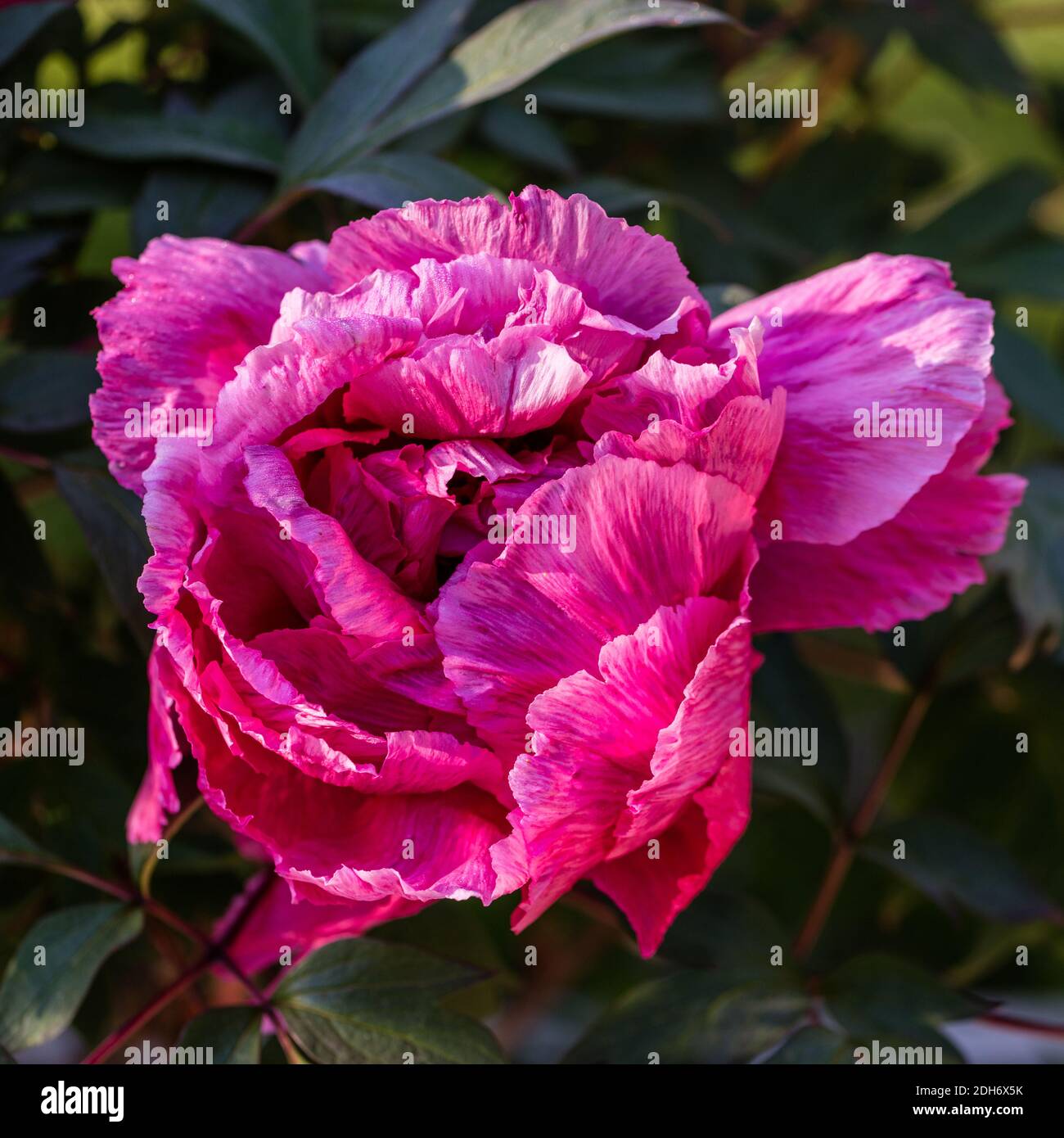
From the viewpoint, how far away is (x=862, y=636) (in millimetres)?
489

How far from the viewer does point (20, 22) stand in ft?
1.42

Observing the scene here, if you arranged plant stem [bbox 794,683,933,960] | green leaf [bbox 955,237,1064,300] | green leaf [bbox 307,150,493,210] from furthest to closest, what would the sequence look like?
1. green leaf [bbox 955,237,1064,300]
2. plant stem [bbox 794,683,933,960]
3. green leaf [bbox 307,150,493,210]

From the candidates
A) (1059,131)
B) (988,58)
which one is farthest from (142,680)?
(1059,131)

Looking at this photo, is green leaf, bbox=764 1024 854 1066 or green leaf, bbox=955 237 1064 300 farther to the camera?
green leaf, bbox=955 237 1064 300

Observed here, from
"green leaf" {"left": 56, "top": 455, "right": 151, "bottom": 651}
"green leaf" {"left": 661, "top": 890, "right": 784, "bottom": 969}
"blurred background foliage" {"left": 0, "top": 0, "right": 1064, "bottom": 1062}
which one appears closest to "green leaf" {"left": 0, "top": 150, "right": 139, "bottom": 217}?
"blurred background foliage" {"left": 0, "top": 0, "right": 1064, "bottom": 1062}

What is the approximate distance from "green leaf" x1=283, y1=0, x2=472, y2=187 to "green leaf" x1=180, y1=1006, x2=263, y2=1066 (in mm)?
279

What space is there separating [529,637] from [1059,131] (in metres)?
0.69

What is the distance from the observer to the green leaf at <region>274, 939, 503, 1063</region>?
36 cm

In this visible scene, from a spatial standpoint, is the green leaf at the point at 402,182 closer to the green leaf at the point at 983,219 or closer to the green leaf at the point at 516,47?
the green leaf at the point at 516,47

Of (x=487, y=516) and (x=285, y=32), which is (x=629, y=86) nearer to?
(x=285, y=32)

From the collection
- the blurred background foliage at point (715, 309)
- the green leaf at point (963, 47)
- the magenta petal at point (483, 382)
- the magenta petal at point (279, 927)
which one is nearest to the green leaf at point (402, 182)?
the blurred background foliage at point (715, 309)

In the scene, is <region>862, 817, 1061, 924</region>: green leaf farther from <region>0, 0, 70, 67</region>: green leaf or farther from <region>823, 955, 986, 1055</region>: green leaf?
<region>0, 0, 70, 67</region>: green leaf

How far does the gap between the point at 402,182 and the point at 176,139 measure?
10cm
